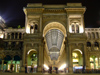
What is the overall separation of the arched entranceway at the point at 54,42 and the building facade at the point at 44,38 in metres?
0.78

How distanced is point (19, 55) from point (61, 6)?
22341 mm

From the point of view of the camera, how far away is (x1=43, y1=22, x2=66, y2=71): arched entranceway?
50.2 metres

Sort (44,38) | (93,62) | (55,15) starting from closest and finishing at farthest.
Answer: (55,15), (44,38), (93,62)

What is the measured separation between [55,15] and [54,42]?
3644cm

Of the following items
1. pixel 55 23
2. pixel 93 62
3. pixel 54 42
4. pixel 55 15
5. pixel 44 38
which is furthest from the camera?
pixel 54 42

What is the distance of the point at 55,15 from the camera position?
154 feet

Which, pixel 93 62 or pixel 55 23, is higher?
pixel 55 23

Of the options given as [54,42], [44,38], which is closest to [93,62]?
[44,38]

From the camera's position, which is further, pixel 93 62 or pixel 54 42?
pixel 54 42

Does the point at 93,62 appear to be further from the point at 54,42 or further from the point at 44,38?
the point at 54,42

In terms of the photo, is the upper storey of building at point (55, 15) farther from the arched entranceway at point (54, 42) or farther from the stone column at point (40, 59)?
the stone column at point (40, 59)

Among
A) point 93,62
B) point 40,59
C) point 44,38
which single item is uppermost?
point 44,38

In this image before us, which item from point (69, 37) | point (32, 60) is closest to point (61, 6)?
point (69, 37)

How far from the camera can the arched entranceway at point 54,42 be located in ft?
165
